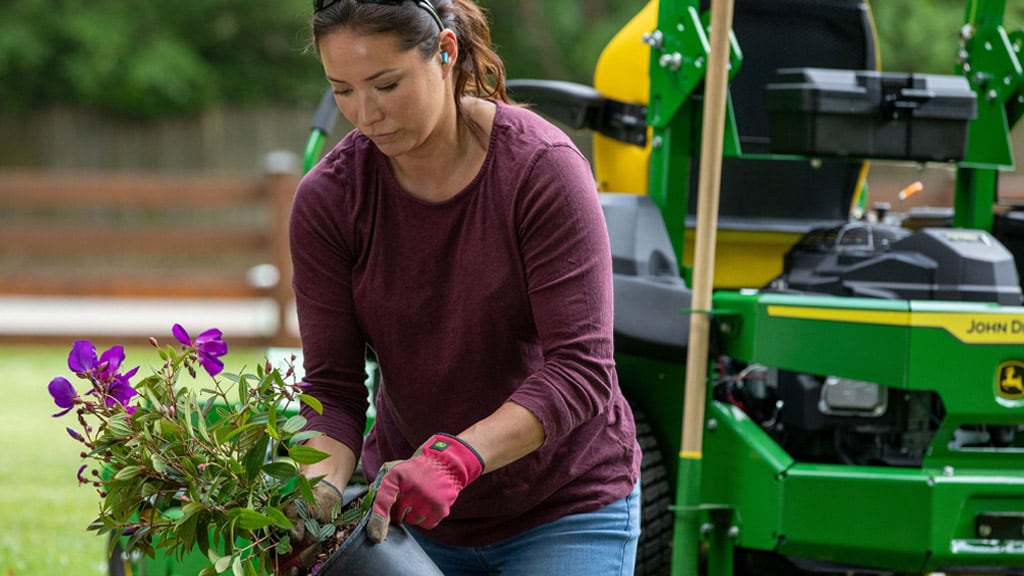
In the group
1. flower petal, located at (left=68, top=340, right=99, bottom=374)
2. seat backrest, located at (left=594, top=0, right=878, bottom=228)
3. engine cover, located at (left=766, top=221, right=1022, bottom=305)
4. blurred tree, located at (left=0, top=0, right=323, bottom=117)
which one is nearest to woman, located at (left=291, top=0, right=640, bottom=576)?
flower petal, located at (left=68, top=340, right=99, bottom=374)

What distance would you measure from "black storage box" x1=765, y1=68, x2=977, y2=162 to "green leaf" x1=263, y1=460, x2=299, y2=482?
2002mm

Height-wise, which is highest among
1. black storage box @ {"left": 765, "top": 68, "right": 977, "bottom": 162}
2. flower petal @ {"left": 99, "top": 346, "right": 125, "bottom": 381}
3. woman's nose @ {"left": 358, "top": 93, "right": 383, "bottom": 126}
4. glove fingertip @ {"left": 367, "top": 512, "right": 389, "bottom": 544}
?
woman's nose @ {"left": 358, "top": 93, "right": 383, "bottom": 126}

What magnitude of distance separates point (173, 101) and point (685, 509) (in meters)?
16.0

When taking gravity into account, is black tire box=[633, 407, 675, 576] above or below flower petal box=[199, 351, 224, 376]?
Result: below

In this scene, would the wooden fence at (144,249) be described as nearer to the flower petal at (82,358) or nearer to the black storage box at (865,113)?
the black storage box at (865,113)

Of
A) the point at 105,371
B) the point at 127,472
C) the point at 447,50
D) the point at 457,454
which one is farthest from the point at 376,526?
the point at 447,50

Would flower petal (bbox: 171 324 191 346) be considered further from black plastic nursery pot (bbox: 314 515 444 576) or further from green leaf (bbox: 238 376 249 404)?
black plastic nursery pot (bbox: 314 515 444 576)

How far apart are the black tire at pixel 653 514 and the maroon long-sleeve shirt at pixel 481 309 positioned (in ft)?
4.16

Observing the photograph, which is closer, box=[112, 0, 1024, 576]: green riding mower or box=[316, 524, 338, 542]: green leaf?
box=[316, 524, 338, 542]: green leaf

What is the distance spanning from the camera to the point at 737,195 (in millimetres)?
4461

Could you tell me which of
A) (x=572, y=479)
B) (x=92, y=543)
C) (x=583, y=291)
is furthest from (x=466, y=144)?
(x=92, y=543)

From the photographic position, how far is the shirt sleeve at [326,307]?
2.30 m

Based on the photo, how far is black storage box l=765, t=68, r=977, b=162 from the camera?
11.9 ft

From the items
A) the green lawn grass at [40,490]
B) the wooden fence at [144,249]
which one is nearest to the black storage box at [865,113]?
Result: the green lawn grass at [40,490]
